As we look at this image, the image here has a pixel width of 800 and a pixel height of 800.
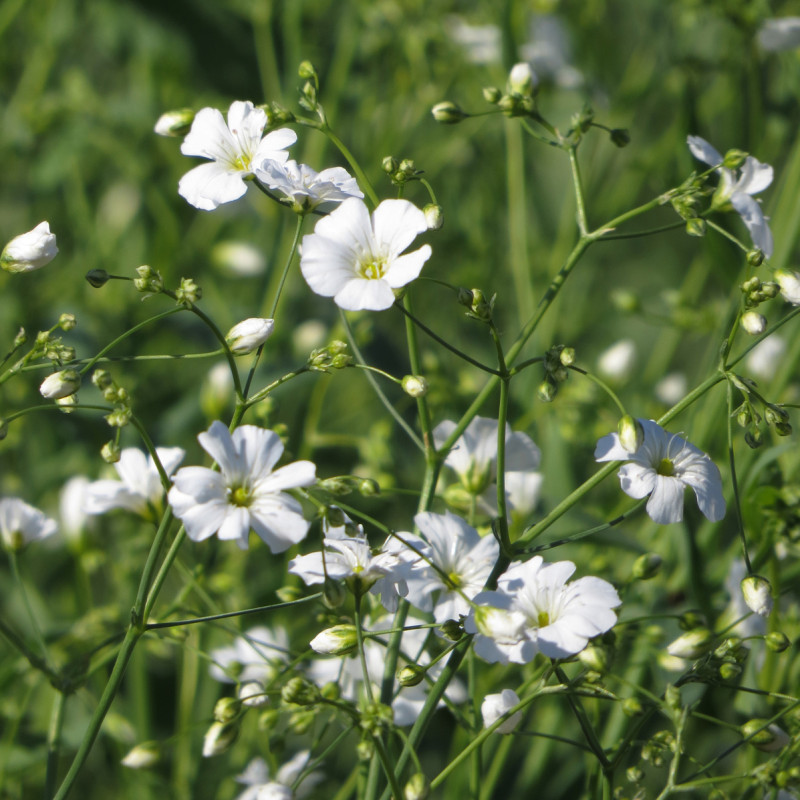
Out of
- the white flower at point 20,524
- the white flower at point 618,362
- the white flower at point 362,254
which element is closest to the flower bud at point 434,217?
the white flower at point 362,254

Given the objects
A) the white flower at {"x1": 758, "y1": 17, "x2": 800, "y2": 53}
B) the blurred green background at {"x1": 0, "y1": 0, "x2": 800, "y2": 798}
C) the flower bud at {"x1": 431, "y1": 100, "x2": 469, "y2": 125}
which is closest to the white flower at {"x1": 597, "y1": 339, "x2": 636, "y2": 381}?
the blurred green background at {"x1": 0, "y1": 0, "x2": 800, "y2": 798}

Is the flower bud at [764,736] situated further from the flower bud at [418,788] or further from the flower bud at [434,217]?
the flower bud at [434,217]

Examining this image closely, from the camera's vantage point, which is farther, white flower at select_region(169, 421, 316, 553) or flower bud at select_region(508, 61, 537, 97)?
flower bud at select_region(508, 61, 537, 97)

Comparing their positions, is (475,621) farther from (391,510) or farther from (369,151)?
(369,151)

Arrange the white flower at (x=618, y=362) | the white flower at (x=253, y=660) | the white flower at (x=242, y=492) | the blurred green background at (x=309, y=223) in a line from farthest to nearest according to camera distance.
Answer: the white flower at (x=618, y=362), the blurred green background at (x=309, y=223), the white flower at (x=253, y=660), the white flower at (x=242, y=492)

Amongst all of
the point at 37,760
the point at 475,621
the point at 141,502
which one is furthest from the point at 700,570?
the point at 37,760

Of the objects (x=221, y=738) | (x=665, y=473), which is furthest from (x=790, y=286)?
(x=221, y=738)

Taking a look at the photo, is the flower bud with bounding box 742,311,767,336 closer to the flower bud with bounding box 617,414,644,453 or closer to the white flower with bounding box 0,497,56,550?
the flower bud with bounding box 617,414,644,453
